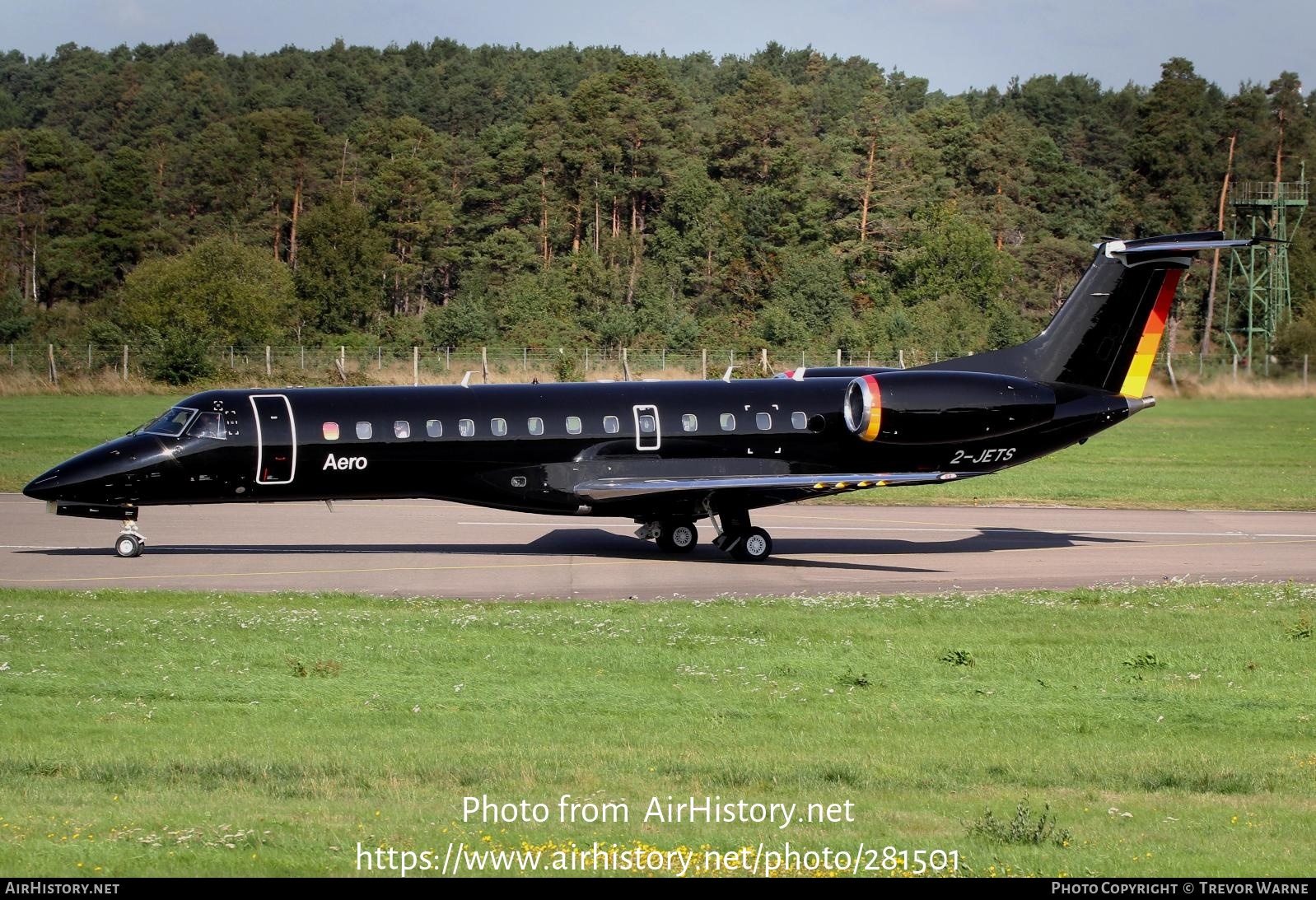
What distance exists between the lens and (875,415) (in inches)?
967

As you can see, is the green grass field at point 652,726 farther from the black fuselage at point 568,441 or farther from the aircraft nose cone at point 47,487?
the black fuselage at point 568,441

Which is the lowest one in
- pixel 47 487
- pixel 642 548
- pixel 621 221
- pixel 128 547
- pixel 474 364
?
pixel 642 548

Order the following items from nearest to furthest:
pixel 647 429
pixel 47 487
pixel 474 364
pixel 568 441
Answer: pixel 47 487 → pixel 568 441 → pixel 647 429 → pixel 474 364

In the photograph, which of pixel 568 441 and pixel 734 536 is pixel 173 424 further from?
pixel 734 536

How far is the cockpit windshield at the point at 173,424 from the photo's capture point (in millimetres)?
23484

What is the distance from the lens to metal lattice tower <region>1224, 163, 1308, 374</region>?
7025cm

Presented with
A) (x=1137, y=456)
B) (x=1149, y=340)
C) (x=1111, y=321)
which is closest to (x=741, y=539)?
(x=1111, y=321)

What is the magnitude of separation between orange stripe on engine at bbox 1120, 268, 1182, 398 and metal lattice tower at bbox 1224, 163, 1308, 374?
39.1 meters

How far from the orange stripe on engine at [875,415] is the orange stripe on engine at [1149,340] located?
5.01m

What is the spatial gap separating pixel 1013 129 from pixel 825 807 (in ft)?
351

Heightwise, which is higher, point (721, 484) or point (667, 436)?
point (667, 436)

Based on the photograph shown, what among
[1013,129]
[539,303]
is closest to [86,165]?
[539,303]

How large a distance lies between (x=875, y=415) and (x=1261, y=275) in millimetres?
58967
